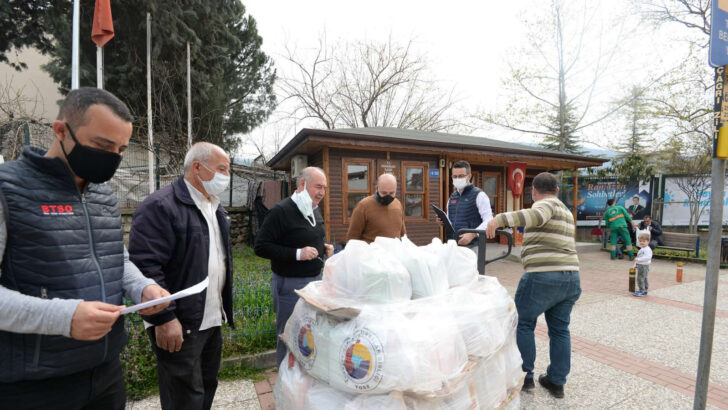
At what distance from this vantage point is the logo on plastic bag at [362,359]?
1.52 meters

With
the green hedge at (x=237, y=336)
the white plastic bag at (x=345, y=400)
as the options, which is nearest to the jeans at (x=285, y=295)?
the green hedge at (x=237, y=336)

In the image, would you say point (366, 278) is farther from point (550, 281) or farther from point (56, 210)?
point (550, 281)

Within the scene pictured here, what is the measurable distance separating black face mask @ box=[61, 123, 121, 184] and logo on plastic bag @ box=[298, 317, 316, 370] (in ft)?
3.98

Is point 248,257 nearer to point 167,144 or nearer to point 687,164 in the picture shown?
point 167,144

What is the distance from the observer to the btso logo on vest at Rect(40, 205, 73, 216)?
3.96 ft

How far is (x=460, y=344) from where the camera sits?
1.71m

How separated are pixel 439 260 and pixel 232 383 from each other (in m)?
2.35

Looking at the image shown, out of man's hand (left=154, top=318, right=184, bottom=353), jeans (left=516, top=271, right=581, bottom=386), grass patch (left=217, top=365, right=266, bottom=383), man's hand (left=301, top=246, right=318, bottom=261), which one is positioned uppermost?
man's hand (left=301, top=246, right=318, bottom=261)

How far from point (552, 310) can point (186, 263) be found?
114 inches

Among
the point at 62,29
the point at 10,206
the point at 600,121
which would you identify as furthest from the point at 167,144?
the point at 600,121

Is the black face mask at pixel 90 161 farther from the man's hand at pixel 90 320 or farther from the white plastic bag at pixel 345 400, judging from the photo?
the white plastic bag at pixel 345 400

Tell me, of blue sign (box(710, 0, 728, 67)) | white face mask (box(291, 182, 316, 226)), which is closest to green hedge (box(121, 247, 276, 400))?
white face mask (box(291, 182, 316, 226))

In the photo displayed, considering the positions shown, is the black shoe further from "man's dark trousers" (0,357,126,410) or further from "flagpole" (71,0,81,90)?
"flagpole" (71,0,81,90)

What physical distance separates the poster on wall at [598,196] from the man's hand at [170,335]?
690 inches
